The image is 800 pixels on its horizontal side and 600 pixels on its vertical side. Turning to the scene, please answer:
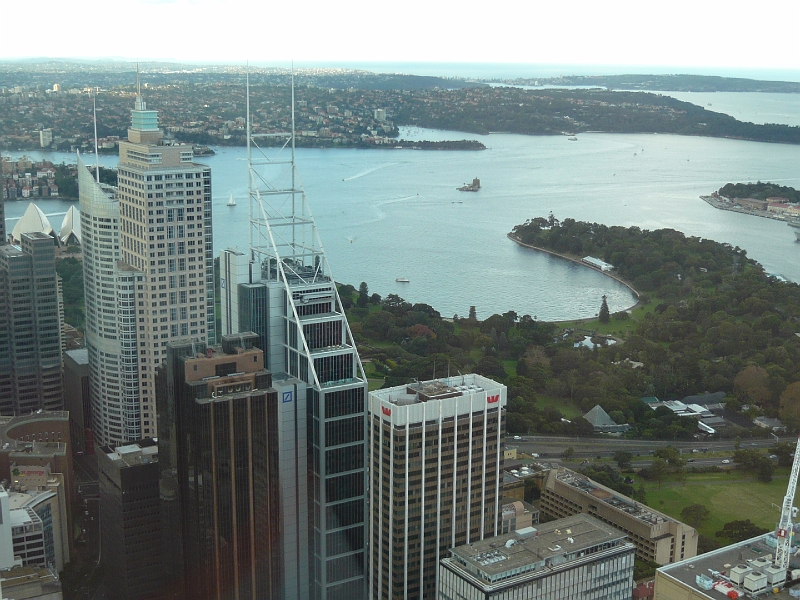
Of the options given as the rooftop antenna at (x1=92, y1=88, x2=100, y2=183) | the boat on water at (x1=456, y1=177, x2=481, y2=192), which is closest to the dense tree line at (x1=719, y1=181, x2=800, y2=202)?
the boat on water at (x1=456, y1=177, x2=481, y2=192)

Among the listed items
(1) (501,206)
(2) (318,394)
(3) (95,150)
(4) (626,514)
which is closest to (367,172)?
(1) (501,206)

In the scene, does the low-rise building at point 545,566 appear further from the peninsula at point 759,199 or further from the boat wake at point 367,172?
the peninsula at point 759,199

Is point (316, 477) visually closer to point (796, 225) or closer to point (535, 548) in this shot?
point (535, 548)

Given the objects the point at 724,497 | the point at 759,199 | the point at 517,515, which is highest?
the point at 759,199

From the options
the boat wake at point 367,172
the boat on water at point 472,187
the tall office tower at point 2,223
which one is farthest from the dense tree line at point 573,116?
the tall office tower at point 2,223

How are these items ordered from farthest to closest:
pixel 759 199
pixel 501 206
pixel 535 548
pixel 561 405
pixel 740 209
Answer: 1. pixel 759 199
2. pixel 740 209
3. pixel 501 206
4. pixel 561 405
5. pixel 535 548

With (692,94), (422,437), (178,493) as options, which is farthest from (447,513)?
(692,94)

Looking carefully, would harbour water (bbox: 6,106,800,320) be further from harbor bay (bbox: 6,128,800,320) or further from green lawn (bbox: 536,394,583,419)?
green lawn (bbox: 536,394,583,419)

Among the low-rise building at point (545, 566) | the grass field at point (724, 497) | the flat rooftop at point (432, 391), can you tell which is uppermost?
the flat rooftop at point (432, 391)
